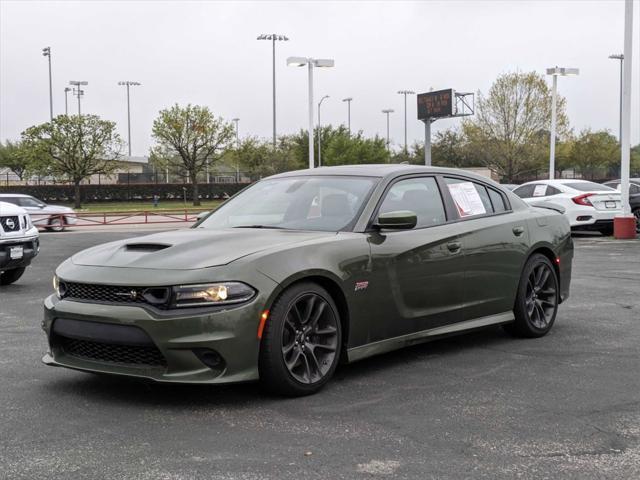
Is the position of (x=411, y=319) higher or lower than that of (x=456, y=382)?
Answer: higher

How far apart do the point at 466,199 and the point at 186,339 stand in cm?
297

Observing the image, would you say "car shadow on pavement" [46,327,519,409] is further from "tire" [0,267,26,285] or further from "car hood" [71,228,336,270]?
"tire" [0,267,26,285]

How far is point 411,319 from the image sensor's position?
5777 mm

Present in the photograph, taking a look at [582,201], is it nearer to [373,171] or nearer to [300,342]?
[373,171]

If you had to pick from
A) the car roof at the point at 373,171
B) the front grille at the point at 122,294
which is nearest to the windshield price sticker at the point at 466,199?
the car roof at the point at 373,171

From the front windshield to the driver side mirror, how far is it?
0.86 feet

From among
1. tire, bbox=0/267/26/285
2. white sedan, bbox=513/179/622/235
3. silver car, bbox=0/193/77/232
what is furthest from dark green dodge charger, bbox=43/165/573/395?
silver car, bbox=0/193/77/232

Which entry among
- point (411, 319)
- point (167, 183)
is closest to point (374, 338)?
point (411, 319)

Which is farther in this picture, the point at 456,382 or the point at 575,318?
the point at 575,318

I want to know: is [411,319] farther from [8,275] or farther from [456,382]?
[8,275]

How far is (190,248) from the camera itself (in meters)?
5.02

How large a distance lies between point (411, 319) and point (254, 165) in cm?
6178

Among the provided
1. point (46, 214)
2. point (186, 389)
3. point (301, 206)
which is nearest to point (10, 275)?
point (301, 206)

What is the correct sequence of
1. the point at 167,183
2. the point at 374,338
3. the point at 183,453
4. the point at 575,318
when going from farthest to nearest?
the point at 167,183 → the point at 575,318 → the point at 374,338 → the point at 183,453
